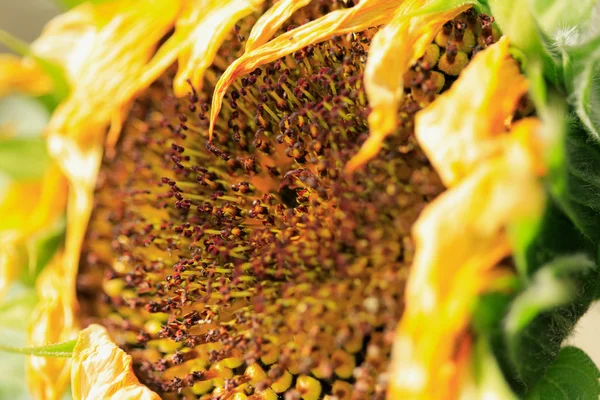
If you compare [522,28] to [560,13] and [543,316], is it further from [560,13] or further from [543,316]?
[543,316]

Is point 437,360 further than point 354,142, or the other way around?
point 354,142

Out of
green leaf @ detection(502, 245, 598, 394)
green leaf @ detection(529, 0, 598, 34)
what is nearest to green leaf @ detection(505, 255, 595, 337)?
green leaf @ detection(502, 245, 598, 394)

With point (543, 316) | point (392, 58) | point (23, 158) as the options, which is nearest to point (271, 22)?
point (392, 58)

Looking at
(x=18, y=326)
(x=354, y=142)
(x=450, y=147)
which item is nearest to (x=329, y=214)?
(x=354, y=142)

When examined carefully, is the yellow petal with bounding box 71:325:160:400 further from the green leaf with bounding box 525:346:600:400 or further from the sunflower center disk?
the green leaf with bounding box 525:346:600:400

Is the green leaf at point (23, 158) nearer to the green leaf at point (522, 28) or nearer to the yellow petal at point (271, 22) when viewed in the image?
the yellow petal at point (271, 22)

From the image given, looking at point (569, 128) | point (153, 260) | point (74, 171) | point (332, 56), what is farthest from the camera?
point (74, 171)

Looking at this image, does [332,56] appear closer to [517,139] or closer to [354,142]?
[354,142]
